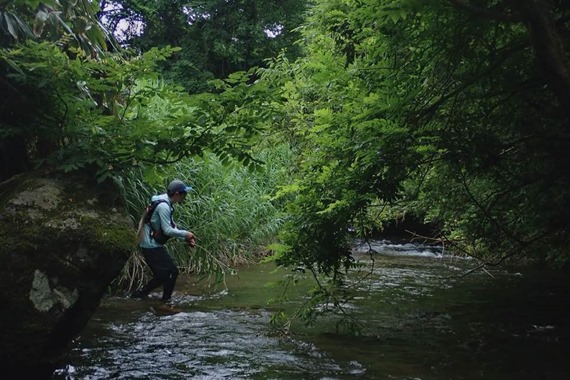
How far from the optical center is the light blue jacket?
7328mm

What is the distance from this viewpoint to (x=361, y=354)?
18.0 ft

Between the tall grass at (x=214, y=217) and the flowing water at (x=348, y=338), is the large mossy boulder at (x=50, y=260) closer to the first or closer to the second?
the flowing water at (x=348, y=338)

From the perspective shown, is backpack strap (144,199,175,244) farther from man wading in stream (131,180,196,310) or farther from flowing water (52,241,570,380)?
flowing water (52,241,570,380)

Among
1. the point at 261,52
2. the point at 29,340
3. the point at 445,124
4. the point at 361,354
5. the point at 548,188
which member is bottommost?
the point at 361,354

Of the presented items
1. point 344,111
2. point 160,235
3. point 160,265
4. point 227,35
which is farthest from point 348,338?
point 227,35

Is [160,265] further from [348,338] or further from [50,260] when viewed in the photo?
[50,260]

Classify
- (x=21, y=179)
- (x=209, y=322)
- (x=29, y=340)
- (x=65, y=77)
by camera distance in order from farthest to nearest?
(x=209, y=322) → (x=21, y=179) → (x=65, y=77) → (x=29, y=340)

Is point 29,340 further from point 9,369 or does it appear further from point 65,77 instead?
point 65,77

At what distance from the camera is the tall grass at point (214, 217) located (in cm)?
854

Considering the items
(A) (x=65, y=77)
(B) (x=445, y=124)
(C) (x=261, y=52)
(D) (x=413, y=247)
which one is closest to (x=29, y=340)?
(A) (x=65, y=77)

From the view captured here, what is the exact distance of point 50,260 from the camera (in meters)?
3.97

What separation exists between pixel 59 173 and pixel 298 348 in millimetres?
2903

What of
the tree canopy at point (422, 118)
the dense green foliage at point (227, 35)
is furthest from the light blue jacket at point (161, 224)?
the dense green foliage at point (227, 35)

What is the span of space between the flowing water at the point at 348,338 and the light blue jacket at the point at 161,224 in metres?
0.86
